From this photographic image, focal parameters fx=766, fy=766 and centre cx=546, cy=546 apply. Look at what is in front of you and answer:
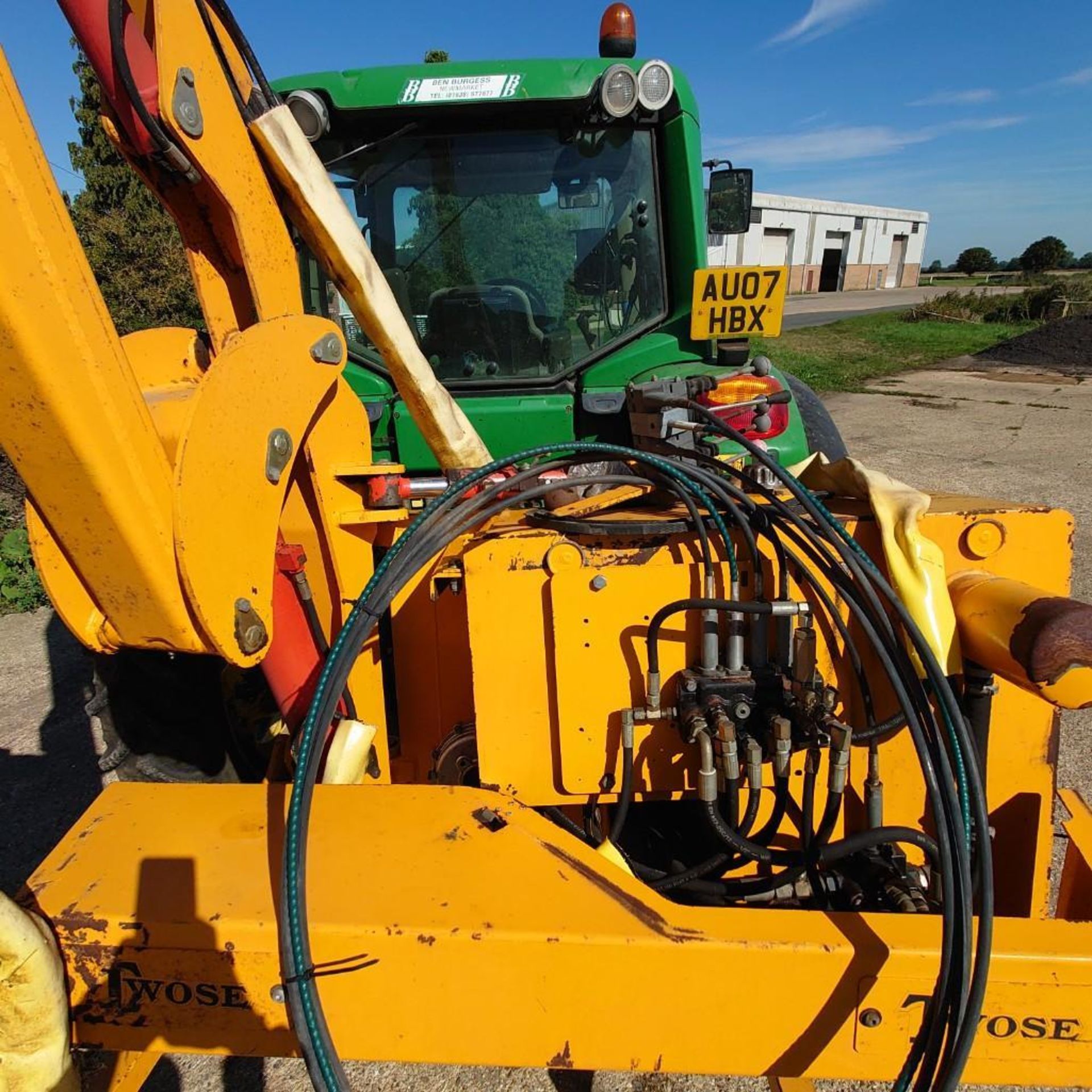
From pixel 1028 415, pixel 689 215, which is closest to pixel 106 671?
pixel 689 215

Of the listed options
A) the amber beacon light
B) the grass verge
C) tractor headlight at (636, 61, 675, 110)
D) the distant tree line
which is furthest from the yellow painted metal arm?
the distant tree line

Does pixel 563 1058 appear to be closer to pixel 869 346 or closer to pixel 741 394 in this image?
pixel 741 394

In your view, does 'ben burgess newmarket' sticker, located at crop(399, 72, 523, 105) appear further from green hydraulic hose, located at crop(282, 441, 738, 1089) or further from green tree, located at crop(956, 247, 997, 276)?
green tree, located at crop(956, 247, 997, 276)

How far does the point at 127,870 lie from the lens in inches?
51.4

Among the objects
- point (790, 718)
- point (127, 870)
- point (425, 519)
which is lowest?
point (127, 870)

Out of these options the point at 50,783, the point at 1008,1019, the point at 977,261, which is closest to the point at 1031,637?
the point at 1008,1019

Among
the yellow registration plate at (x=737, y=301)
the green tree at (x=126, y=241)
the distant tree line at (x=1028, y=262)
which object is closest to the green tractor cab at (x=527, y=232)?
the yellow registration plate at (x=737, y=301)

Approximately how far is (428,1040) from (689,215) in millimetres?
2652

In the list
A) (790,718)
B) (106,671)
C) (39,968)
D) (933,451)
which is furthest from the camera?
(933,451)

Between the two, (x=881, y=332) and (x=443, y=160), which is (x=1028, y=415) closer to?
(x=443, y=160)

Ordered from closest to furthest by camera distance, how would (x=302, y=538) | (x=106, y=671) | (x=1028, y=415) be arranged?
(x=302, y=538), (x=106, y=671), (x=1028, y=415)

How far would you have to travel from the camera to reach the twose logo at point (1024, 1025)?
1.18 m

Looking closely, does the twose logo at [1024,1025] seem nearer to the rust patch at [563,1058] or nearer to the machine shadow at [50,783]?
the rust patch at [563,1058]

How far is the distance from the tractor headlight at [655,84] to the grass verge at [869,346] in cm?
1085
